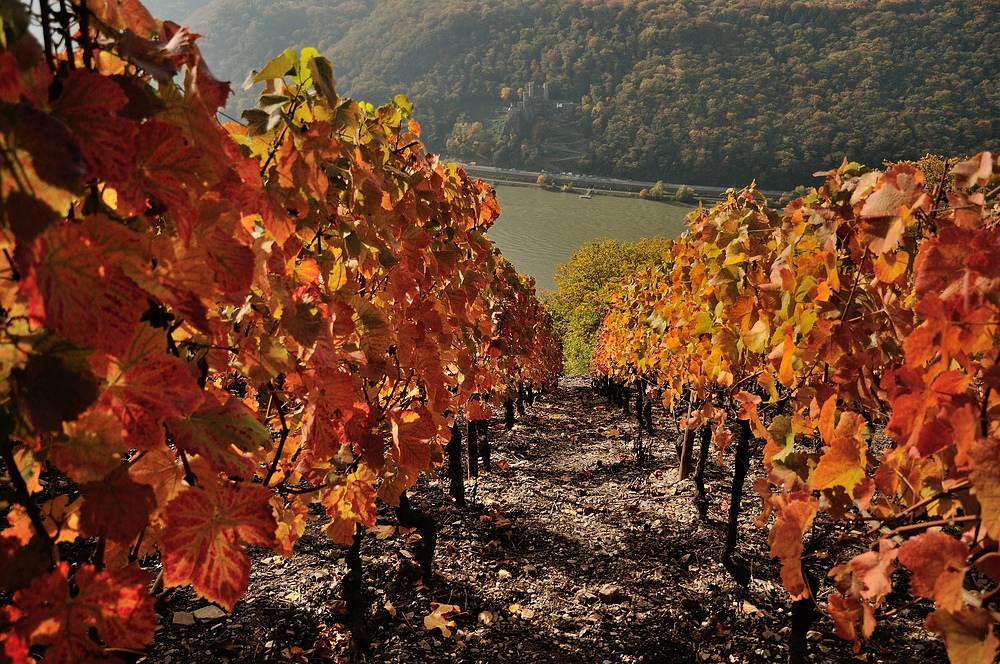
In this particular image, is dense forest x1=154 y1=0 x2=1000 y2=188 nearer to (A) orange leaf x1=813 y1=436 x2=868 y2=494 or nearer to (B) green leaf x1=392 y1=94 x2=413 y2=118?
(B) green leaf x1=392 y1=94 x2=413 y2=118

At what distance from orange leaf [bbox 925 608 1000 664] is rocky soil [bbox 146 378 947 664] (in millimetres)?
2102

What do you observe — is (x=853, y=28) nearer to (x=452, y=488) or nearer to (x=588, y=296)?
(x=588, y=296)

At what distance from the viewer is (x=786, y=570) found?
1.29 metres

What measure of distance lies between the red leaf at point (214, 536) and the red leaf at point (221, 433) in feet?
0.20

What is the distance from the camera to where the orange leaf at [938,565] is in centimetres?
81

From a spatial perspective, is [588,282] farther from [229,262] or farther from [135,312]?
[135,312]

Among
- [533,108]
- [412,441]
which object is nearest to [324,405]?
[412,441]

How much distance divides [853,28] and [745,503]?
4235 inches

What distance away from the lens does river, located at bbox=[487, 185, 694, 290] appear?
52.3 metres

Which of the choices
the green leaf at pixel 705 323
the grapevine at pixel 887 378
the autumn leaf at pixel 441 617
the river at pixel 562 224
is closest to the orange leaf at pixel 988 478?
the grapevine at pixel 887 378

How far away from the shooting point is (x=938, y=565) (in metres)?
0.84

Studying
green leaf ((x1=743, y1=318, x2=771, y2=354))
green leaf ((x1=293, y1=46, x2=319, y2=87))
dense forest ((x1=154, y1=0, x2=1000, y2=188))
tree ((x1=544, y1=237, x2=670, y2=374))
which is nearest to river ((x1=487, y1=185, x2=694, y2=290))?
dense forest ((x1=154, y1=0, x2=1000, y2=188))

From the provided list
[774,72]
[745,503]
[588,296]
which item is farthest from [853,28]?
[745,503]

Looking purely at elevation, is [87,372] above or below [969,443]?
above
